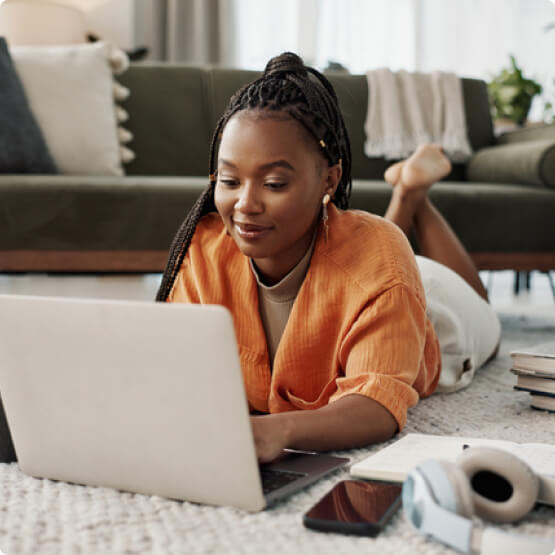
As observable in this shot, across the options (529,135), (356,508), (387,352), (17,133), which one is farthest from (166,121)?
(356,508)

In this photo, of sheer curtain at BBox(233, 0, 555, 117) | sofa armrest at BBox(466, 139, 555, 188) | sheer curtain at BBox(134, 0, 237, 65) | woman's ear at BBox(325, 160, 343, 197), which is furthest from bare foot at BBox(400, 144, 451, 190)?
sheer curtain at BBox(134, 0, 237, 65)

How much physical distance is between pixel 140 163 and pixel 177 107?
0.25m

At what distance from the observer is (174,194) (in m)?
1.83

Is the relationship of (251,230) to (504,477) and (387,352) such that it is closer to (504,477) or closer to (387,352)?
(387,352)

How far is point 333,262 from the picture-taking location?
95cm

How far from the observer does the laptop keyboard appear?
67 cm

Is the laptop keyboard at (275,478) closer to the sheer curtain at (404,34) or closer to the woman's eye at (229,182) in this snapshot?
the woman's eye at (229,182)

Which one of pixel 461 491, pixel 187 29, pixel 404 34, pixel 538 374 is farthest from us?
pixel 404 34

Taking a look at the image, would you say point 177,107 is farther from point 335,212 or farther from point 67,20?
point 335,212

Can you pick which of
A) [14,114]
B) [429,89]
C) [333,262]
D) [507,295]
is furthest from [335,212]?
[507,295]

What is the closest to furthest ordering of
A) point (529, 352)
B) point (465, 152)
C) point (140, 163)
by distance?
point (529, 352)
point (140, 163)
point (465, 152)

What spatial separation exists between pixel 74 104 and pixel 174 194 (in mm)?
659

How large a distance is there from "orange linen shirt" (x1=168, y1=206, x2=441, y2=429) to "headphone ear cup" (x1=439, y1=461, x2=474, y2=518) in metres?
0.27

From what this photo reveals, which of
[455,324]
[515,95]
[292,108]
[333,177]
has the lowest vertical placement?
[455,324]
